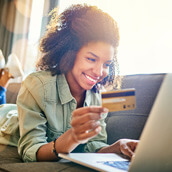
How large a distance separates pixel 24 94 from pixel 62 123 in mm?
212

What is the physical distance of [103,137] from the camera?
1.25 m

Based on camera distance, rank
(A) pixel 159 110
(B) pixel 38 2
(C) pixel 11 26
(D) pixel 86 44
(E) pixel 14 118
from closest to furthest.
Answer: (A) pixel 159 110
(D) pixel 86 44
(E) pixel 14 118
(B) pixel 38 2
(C) pixel 11 26

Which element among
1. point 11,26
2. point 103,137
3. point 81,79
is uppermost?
point 11,26

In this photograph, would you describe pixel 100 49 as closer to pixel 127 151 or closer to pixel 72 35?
pixel 72 35

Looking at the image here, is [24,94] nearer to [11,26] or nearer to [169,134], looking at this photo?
[169,134]

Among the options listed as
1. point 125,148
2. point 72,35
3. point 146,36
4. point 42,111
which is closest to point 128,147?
point 125,148

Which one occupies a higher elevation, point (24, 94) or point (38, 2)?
point (38, 2)

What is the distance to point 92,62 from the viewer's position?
103 centimetres

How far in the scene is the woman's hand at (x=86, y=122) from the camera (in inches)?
26.2

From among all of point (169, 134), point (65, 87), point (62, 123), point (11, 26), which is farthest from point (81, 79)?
point (11, 26)

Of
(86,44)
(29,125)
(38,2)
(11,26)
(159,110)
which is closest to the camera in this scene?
(159,110)

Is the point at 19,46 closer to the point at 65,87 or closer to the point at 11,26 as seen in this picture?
the point at 11,26

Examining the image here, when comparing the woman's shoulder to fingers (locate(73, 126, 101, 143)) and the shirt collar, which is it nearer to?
the shirt collar

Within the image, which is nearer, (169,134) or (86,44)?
(169,134)
